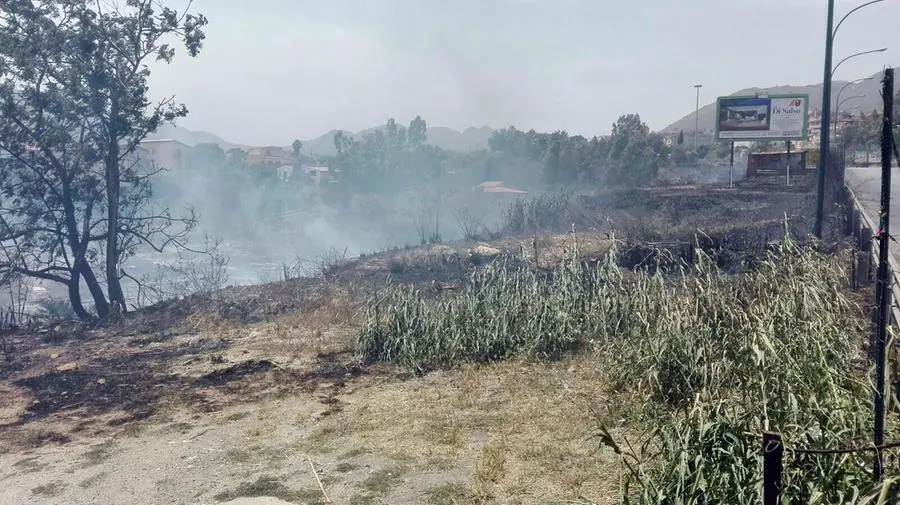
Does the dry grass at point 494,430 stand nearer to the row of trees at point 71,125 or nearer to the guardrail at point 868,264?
the guardrail at point 868,264

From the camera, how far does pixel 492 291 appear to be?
362 inches

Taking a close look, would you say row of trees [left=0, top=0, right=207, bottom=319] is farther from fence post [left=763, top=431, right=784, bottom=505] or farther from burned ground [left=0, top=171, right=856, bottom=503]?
fence post [left=763, top=431, right=784, bottom=505]

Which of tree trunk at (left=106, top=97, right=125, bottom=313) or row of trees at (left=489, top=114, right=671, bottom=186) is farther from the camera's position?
row of trees at (left=489, top=114, right=671, bottom=186)

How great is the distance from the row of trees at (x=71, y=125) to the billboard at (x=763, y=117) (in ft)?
74.1

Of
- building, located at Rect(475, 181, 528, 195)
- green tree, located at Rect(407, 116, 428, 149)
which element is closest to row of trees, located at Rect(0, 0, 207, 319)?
building, located at Rect(475, 181, 528, 195)

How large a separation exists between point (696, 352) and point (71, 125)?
1399 centimetres

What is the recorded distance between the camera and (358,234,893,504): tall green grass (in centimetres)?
378

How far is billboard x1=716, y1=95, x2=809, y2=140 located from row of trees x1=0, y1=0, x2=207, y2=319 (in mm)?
22574

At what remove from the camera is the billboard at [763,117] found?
29.9m

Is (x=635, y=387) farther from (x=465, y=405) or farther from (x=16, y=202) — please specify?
(x=16, y=202)

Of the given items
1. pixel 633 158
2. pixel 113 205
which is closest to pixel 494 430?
pixel 113 205

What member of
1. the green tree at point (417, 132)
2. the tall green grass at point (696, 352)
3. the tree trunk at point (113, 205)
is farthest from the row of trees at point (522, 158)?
the tall green grass at point (696, 352)

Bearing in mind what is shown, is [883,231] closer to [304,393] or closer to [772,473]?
[772,473]

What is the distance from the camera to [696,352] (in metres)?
6.05
